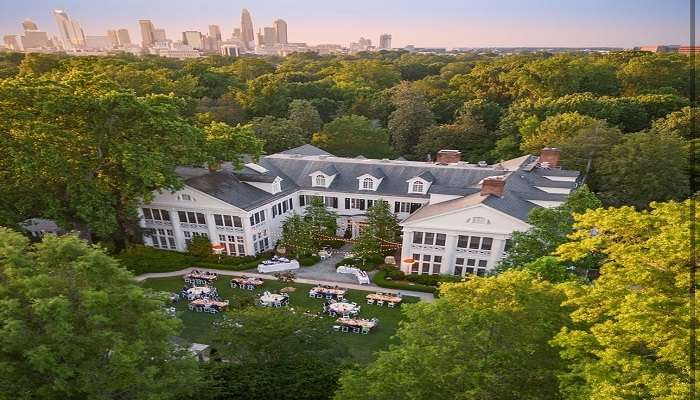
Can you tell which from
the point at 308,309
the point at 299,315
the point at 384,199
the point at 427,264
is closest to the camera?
the point at 299,315

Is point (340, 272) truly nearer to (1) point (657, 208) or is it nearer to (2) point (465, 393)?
(2) point (465, 393)

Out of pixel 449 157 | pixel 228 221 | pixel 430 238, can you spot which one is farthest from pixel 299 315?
pixel 449 157

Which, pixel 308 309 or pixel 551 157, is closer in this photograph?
pixel 308 309

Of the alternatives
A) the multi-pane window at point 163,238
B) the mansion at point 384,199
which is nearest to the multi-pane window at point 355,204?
the mansion at point 384,199

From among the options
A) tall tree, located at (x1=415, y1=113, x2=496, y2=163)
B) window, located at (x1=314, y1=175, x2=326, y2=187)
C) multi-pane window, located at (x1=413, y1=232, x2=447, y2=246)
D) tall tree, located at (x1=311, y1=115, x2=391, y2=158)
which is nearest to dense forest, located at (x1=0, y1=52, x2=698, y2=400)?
window, located at (x1=314, y1=175, x2=326, y2=187)

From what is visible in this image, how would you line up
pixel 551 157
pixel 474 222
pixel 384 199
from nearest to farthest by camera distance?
pixel 474 222 < pixel 384 199 < pixel 551 157

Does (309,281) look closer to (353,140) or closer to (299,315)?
(299,315)

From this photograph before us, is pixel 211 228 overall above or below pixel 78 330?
below
